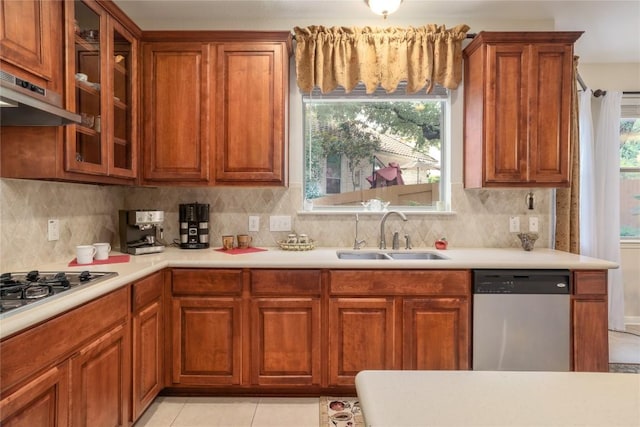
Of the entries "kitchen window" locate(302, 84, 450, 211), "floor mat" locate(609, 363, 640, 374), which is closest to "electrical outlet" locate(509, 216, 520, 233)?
→ "kitchen window" locate(302, 84, 450, 211)

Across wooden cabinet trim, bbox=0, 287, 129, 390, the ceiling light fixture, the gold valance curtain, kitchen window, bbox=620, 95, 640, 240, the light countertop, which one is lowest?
wooden cabinet trim, bbox=0, 287, 129, 390

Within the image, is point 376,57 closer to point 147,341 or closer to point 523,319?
point 523,319

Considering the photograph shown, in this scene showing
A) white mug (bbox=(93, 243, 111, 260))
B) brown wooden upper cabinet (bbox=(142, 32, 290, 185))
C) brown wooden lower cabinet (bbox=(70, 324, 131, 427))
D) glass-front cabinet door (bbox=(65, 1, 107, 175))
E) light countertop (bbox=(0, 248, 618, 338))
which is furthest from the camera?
brown wooden upper cabinet (bbox=(142, 32, 290, 185))

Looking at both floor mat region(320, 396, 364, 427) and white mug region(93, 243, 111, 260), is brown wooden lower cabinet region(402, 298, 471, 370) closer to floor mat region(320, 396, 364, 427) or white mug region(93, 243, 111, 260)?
floor mat region(320, 396, 364, 427)

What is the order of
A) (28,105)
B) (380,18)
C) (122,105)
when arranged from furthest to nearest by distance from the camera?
(380,18) → (122,105) → (28,105)

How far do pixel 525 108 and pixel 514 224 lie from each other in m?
0.91

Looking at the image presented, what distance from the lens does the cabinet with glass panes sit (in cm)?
192

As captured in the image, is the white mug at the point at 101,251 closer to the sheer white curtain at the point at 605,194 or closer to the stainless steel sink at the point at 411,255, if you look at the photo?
the stainless steel sink at the point at 411,255

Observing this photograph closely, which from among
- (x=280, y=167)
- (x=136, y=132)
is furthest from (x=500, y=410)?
(x=136, y=132)

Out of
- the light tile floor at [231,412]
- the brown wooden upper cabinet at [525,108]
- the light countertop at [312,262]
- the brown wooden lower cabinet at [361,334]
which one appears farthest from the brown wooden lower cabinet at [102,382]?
the brown wooden upper cabinet at [525,108]

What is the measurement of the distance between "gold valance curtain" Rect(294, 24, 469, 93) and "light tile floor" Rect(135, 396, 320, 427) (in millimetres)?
2212

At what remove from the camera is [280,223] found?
9.68 ft

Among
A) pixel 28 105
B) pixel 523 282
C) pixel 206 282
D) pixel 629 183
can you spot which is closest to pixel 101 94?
pixel 28 105

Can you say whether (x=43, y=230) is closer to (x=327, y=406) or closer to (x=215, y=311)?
(x=215, y=311)
